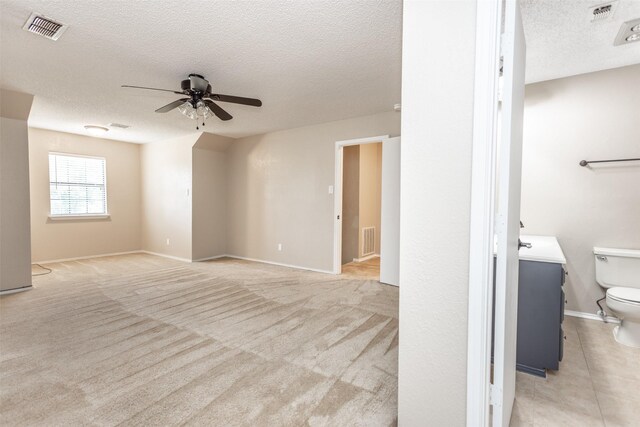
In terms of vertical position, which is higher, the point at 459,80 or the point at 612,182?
the point at 459,80

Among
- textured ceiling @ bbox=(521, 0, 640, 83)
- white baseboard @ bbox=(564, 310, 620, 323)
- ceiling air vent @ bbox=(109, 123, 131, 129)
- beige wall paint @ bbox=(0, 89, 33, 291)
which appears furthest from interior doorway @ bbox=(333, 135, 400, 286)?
beige wall paint @ bbox=(0, 89, 33, 291)

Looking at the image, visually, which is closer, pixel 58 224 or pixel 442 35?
pixel 442 35

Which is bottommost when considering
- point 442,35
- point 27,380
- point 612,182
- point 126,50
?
point 27,380

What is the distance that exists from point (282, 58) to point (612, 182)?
3256 millimetres

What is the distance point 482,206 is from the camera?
3.40ft

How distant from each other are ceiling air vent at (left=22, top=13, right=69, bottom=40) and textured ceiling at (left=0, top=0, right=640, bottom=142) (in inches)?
1.6

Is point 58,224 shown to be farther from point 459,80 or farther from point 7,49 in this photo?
point 459,80

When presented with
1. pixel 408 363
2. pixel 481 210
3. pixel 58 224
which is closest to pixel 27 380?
pixel 408 363

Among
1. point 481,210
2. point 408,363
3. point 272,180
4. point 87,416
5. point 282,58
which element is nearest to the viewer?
point 481,210

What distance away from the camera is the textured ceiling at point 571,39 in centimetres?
195

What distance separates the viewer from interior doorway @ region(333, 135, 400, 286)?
3.91 m

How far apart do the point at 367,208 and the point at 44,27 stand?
5.01 m

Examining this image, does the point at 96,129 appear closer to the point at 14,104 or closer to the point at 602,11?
the point at 14,104

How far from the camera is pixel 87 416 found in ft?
4.91
